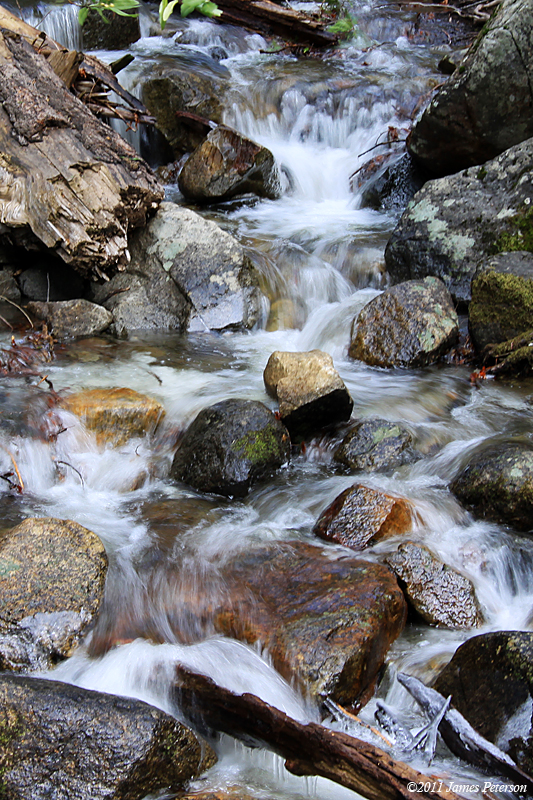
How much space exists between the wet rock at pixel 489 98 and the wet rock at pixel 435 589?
554 centimetres

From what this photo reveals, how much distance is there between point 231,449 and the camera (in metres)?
4.04

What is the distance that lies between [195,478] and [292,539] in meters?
0.83

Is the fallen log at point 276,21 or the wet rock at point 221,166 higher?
the fallen log at point 276,21

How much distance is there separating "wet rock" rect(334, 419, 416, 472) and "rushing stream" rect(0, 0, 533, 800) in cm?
9

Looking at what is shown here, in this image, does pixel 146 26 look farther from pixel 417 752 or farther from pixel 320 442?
pixel 417 752

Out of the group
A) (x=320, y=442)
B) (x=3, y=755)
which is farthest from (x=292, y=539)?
(x=3, y=755)

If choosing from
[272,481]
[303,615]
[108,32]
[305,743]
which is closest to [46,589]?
[303,615]

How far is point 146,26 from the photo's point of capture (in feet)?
39.5

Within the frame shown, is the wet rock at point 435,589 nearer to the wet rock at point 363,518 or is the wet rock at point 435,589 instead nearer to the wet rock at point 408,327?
the wet rock at point 363,518

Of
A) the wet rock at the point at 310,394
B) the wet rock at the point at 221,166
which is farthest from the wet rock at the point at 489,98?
the wet rock at the point at 310,394

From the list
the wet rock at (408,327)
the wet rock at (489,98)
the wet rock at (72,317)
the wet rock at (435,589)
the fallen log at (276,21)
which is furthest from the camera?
the fallen log at (276,21)

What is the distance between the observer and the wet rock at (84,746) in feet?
6.51

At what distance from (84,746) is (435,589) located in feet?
6.14

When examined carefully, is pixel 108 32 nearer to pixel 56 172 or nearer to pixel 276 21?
pixel 276 21
